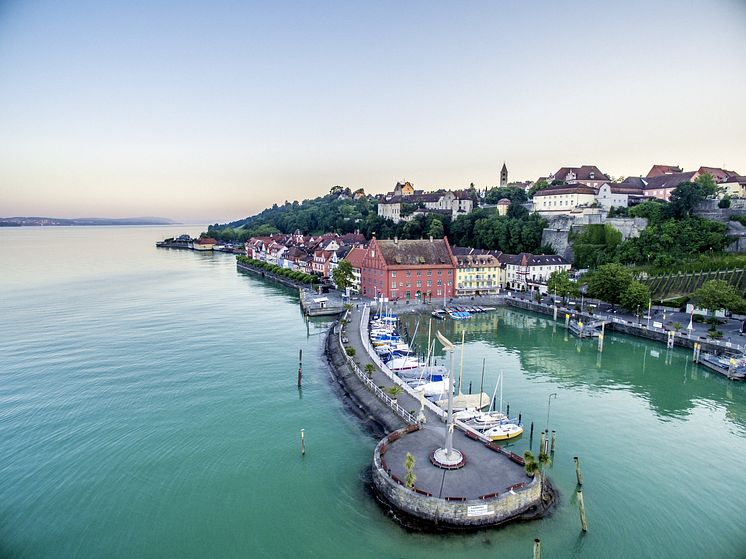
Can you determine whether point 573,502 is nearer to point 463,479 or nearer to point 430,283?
point 463,479

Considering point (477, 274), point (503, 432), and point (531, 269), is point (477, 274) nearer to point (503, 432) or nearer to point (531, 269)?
point (531, 269)

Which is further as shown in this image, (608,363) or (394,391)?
(608,363)

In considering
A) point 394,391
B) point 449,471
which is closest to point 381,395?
point 394,391

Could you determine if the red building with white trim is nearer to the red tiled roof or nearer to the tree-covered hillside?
the red tiled roof

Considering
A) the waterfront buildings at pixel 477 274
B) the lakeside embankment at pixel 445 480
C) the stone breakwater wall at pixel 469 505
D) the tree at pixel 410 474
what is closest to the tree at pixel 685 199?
the waterfront buildings at pixel 477 274

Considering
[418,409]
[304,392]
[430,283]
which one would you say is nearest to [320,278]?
[430,283]

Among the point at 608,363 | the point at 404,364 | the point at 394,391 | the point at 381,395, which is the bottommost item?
the point at 608,363
